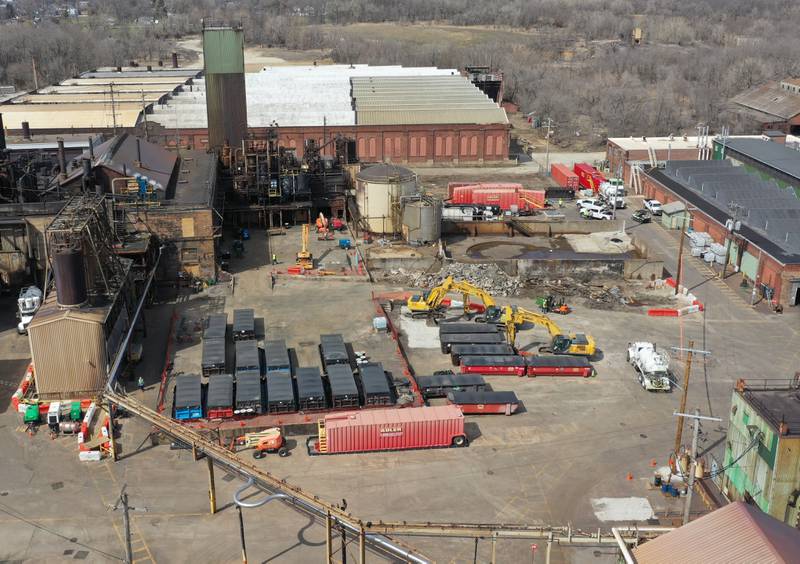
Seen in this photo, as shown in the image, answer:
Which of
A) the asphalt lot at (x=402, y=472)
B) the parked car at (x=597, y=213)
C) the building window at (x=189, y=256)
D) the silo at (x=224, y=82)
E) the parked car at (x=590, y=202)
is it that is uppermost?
the silo at (x=224, y=82)

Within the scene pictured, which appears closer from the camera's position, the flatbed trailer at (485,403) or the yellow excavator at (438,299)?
the flatbed trailer at (485,403)

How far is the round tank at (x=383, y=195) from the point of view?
67625 mm

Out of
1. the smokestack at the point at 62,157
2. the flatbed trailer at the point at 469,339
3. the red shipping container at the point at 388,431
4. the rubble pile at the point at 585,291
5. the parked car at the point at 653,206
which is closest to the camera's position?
the red shipping container at the point at 388,431

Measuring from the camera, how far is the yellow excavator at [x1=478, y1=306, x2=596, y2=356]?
157 ft

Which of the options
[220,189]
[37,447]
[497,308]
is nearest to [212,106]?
[220,189]

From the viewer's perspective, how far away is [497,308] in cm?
5206

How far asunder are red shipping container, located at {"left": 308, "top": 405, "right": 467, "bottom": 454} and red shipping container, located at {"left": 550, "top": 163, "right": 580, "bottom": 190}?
49055 mm

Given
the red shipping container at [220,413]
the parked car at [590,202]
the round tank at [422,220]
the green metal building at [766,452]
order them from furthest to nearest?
the parked car at [590,202], the round tank at [422,220], the red shipping container at [220,413], the green metal building at [766,452]

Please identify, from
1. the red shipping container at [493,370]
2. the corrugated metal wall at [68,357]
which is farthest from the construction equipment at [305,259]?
the corrugated metal wall at [68,357]

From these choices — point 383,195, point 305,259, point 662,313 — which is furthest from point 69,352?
point 662,313

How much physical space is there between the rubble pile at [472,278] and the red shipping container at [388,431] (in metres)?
20.0

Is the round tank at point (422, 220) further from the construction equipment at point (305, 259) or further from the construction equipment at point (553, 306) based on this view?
the construction equipment at point (553, 306)

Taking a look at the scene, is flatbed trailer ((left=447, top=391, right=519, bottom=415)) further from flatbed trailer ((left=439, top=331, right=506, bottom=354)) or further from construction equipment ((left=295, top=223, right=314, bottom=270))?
construction equipment ((left=295, top=223, right=314, bottom=270))

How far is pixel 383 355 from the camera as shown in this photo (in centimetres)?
4775
